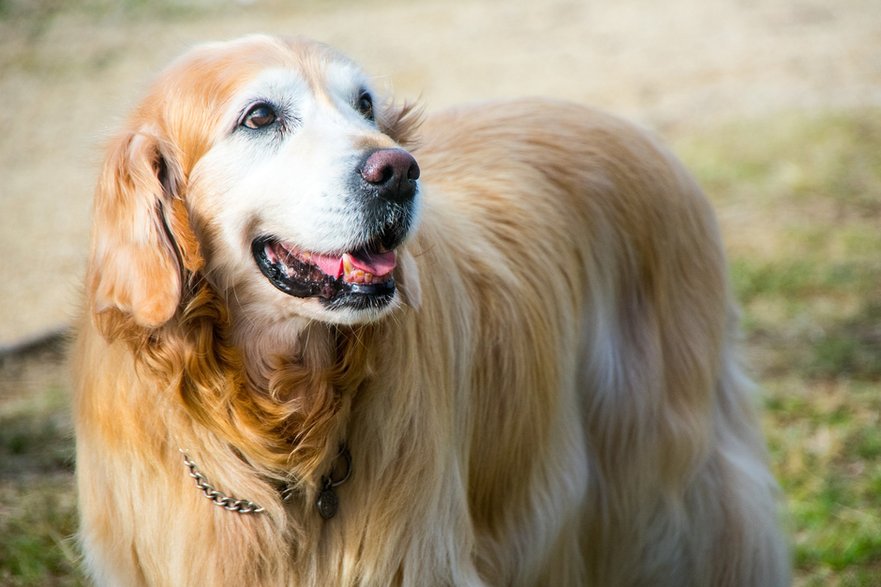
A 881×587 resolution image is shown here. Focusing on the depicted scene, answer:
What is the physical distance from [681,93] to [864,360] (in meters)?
4.60

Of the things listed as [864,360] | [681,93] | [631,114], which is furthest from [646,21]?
[864,360]

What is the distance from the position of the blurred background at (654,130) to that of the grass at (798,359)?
0.01 m

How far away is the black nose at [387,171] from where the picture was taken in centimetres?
297

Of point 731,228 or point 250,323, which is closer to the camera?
point 250,323

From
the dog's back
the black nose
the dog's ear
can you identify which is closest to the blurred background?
the dog's ear

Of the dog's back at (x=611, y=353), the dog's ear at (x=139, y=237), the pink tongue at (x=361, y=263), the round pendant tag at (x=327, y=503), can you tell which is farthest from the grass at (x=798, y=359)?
the pink tongue at (x=361, y=263)

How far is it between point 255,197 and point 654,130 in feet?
20.3

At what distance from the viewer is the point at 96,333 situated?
3.22 metres

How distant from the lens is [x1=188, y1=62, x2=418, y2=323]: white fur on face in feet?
9.76

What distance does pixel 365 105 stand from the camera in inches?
133

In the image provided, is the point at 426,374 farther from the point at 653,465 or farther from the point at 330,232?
the point at 653,465

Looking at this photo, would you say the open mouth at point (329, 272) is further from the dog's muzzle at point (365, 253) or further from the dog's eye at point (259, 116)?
the dog's eye at point (259, 116)

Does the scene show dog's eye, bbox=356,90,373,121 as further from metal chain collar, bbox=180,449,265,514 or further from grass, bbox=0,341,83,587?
grass, bbox=0,341,83,587

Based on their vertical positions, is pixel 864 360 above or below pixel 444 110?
below
